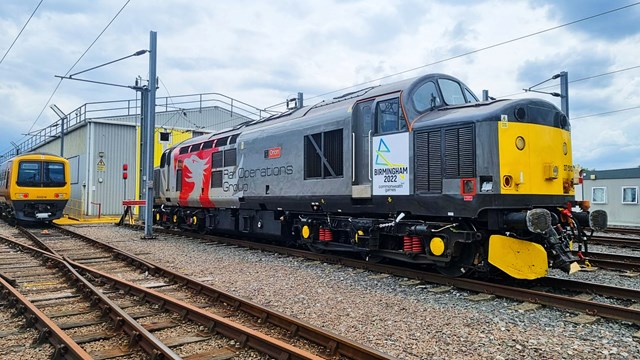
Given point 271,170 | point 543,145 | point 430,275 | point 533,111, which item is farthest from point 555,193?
point 271,170

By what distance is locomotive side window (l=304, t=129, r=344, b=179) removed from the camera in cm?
934

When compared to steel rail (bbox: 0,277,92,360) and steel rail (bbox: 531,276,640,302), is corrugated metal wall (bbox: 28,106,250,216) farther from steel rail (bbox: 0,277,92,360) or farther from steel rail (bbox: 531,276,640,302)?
steel rail (bbox: 531,276,640,302)

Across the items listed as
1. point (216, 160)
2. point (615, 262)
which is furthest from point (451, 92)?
point (216, 160)

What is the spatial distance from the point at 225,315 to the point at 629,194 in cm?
2371

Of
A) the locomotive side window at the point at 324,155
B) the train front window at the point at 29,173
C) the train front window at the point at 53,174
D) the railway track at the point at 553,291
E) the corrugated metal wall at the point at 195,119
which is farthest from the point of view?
the corrugated metal wall at the point at 195,119

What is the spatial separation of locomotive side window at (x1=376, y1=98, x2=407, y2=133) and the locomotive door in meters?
0.19

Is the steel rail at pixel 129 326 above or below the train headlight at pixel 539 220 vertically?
below

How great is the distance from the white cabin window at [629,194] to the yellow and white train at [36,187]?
84.4 feet

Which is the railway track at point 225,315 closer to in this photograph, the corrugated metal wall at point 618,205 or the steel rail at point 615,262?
the steel rail at point 615,262

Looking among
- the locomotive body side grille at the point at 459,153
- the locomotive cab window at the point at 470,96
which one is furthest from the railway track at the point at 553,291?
the locomotive cab window at the point at 470,96

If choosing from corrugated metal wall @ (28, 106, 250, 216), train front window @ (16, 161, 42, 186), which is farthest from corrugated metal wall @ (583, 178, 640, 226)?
train front window @ (16, 161, 42, 186)

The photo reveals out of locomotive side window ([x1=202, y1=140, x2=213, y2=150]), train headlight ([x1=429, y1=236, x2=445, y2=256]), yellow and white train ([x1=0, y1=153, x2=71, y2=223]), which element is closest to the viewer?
train headlight ([x1=429, y1=236, x2=445, y2=256])

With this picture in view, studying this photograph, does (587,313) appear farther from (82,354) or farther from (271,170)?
(271,170)

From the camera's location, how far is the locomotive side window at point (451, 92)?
8.59 meters
